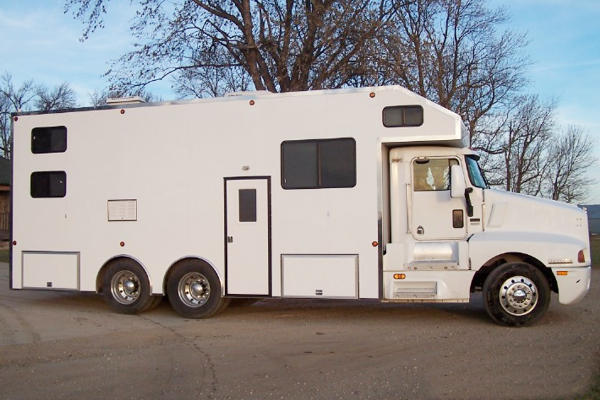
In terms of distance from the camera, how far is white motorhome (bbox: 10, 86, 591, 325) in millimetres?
8914

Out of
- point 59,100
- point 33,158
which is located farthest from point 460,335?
point 59,100

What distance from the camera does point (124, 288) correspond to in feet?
34.0

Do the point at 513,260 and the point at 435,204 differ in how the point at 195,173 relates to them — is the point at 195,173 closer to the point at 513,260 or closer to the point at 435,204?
the point at 435,204

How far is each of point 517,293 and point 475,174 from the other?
5.90 ft

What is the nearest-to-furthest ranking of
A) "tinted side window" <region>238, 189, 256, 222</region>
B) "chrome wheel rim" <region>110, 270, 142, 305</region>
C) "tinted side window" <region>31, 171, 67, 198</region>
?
1. "tinted side window" <region>238, 189, 256, 222</region>
2. "chrome wheel rim" <region>110, 270, 142, 305</region>
3. "tinted side window" <region>31, 171, 67, 198</region>

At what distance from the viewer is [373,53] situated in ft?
62.8

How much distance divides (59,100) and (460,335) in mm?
59322

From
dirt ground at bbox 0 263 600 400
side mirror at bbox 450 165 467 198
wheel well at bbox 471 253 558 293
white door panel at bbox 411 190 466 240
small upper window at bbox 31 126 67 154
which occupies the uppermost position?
small upper window at bbox 31 126 67 154

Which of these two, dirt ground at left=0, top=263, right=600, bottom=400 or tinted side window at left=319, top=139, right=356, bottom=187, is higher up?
tinted side window at left=319, top=139, right=356, bottom=187

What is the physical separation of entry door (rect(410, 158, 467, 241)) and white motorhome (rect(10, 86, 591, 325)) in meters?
0.01

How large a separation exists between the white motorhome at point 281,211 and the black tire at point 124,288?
0.08ft

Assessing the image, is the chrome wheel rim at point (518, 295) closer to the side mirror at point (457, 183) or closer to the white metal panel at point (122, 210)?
the side mirror at point (457, 183)

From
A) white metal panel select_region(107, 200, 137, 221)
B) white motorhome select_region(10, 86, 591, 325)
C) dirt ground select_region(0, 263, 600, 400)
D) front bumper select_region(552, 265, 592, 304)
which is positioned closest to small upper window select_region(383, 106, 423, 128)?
white motorhome select_region(10, 86, 591, 325)

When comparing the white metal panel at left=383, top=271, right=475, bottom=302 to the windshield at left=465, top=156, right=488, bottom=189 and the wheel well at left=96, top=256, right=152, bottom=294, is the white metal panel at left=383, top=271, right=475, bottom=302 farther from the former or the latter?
the wheel well at left=96, top=256, right=152, bottom=294
